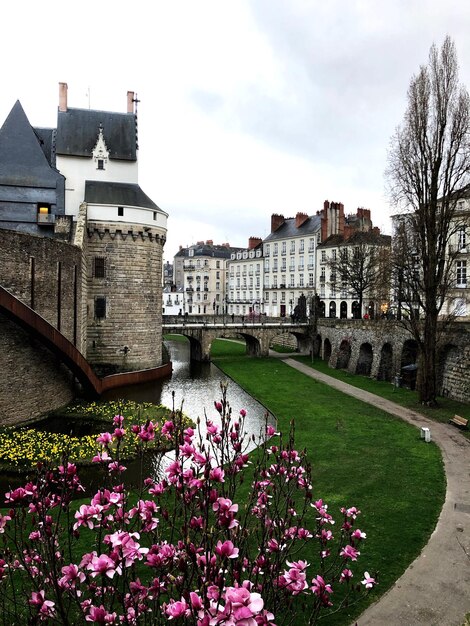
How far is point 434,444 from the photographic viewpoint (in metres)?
18.3

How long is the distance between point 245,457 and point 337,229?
62.1 meters

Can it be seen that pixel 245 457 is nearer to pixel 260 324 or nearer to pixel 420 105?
pixel 420 105

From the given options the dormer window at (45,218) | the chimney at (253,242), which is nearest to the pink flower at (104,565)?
the dormer window at (45,218)

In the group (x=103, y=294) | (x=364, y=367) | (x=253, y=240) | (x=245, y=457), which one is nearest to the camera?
(x=245, y=457)

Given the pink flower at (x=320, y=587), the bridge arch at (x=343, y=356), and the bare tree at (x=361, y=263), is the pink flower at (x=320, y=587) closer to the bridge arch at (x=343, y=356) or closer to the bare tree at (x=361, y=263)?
the bridge arch at (x=343, y=356)

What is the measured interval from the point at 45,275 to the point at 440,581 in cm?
1848

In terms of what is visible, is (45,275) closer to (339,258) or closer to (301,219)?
(339,258)

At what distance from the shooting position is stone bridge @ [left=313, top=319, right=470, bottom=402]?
25.4 m

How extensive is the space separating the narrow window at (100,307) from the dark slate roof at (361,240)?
27.5m

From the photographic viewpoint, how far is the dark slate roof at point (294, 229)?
65000 mm

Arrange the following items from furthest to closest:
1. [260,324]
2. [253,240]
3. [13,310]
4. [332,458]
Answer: [253,240] → [260,324] → [13,310] → [332,458]

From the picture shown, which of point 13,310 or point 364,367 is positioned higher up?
point 13,310

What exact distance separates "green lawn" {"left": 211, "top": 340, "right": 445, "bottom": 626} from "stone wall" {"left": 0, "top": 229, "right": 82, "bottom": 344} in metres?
11.1

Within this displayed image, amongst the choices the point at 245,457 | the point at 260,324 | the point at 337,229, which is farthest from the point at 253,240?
the point at 245,457
